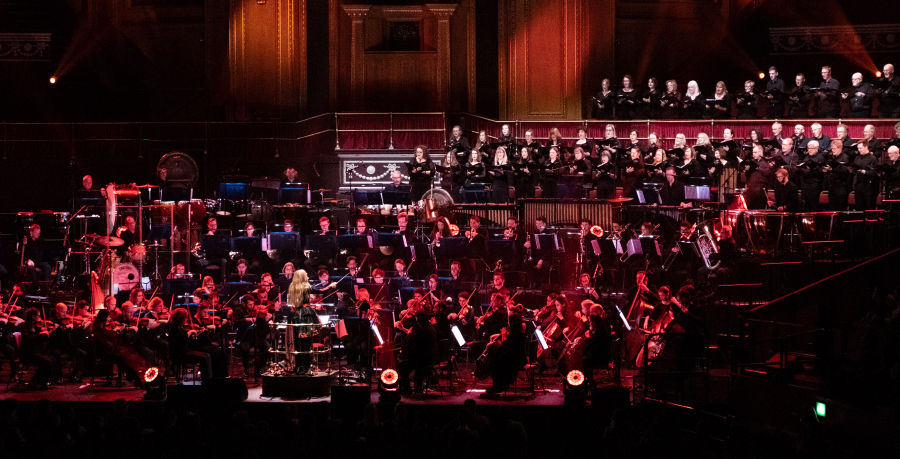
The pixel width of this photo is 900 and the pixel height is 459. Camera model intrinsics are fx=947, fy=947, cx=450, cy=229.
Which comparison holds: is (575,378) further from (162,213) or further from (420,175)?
(162,213)

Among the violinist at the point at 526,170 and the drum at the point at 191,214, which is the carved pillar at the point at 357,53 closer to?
the violinist at the point at 526,170

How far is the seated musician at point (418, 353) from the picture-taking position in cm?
1112

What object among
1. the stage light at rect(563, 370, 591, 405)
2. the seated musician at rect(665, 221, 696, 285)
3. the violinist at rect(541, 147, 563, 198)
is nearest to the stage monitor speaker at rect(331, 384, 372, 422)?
the stage light at rect(563, 370, 591, 405)

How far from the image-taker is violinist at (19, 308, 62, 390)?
11617 millimetres

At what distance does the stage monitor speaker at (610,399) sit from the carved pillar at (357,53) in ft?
34.3

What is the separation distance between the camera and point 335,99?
18734 millimetres

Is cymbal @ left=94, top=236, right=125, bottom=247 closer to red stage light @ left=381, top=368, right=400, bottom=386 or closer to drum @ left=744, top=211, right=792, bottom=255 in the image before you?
red stage light @ left=381, top=368, right=400, bottom=386

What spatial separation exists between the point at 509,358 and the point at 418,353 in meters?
1.07

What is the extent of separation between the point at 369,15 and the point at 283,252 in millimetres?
6733

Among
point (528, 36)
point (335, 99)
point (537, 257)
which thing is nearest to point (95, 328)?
point (537, 257)

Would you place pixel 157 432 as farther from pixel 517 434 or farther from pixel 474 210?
pixel 474 210

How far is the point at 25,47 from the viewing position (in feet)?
67.3

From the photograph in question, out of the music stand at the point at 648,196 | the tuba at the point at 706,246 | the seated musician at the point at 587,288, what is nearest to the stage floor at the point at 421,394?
the seated musician at the point at 587,288

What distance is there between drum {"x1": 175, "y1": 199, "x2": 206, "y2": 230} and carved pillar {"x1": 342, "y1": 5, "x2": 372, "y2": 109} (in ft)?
14.8
